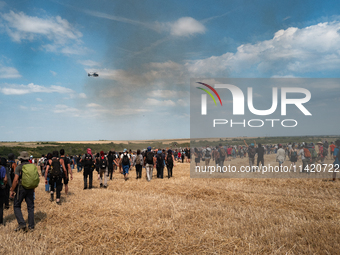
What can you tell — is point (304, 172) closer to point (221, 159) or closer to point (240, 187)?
point (221, 159)

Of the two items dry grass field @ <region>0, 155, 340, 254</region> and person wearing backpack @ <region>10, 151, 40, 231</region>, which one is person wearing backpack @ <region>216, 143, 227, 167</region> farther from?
person wearing backpack @ <region>10, 151, 40, 231</region>

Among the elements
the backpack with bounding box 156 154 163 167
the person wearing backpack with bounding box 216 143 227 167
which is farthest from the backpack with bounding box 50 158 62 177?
the person wearing backpack with bounding box 216 143 227 167

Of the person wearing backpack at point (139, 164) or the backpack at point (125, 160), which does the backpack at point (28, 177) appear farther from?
the person wearing backpack at point (139, 164)

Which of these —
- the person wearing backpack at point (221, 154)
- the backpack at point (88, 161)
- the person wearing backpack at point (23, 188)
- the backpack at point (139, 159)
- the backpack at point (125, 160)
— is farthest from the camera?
the person wearing backpack at point (221, 154)

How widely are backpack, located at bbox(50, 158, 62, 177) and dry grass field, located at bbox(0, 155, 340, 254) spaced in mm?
1183

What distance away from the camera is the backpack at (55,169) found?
33.0 ft

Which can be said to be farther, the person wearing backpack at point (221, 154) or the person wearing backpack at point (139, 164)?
the person wearing backpack at point (221, 154)

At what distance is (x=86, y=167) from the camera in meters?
13.5

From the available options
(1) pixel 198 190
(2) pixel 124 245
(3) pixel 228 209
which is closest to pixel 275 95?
(1) pixel 198 190

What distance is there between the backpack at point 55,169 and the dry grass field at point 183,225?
1.18 meters

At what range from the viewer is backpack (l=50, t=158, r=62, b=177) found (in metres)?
10.1

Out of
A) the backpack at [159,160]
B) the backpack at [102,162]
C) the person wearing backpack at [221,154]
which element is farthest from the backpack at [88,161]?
the person wearing backpack at [221,154]

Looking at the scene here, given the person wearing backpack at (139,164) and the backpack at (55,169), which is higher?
the backpack at (55,169)

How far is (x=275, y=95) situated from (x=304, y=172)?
20.6 feet
